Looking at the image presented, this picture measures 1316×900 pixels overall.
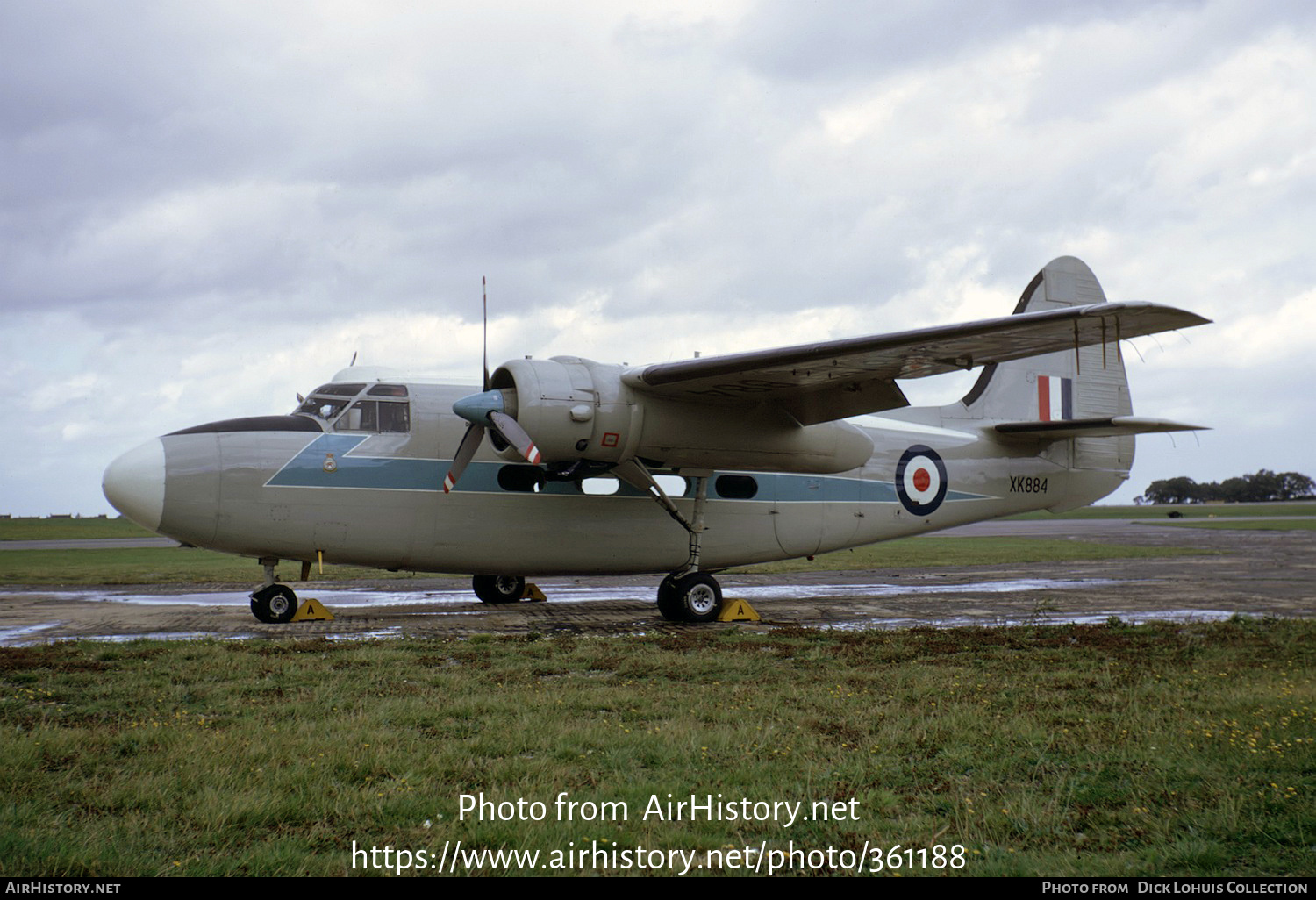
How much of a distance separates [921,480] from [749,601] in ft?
12.2

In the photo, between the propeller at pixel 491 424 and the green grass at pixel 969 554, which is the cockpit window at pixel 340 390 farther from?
the green grass at pixel 969 554

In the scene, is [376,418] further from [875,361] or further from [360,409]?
[875,361]

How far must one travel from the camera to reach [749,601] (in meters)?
16.4

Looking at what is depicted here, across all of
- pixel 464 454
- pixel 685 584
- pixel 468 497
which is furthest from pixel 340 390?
pixel 685 584

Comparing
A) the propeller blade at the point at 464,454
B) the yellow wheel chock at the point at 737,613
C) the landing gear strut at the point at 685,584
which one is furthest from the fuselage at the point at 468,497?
the yellow wheel chock at the point at 737,613

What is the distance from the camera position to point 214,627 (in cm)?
1154

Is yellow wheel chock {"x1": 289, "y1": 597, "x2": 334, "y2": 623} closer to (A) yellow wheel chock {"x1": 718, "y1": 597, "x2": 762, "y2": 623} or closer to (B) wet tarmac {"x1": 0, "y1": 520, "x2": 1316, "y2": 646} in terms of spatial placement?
(B) wet tarmac {"x1": 0, "y1": 520, "x2": 1316, "y2": 646}

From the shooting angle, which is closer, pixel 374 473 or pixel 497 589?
pixel 374 473

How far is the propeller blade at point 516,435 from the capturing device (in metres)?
11.1

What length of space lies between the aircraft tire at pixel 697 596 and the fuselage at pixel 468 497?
3.44 ft

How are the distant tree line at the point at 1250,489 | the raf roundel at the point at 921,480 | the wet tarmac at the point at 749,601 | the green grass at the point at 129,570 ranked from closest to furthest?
1. the wet tarmac at the point at 749,601
2. the raf roundel at the point at 921,480
3. the green grass at the point at 129,570
4. the distant tree line at the point at 1250,489
